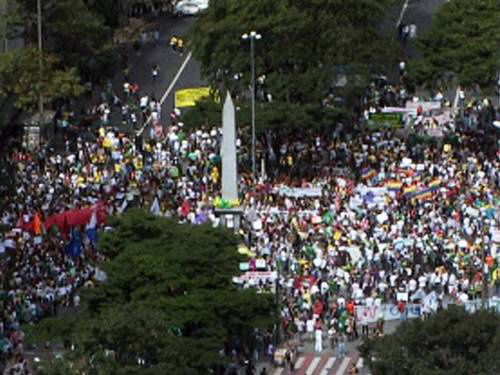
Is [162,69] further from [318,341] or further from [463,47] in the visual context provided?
[318,341]

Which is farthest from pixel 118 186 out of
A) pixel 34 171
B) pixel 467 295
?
pixel 467 295

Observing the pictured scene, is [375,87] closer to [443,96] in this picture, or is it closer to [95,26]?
[443,96]

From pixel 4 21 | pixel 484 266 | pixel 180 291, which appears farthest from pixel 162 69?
pixel 180 291

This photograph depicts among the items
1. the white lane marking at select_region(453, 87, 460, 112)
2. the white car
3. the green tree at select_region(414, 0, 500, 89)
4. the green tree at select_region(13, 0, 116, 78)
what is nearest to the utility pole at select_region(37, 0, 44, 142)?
the green tree at select_region(13, 0, 116, 78)

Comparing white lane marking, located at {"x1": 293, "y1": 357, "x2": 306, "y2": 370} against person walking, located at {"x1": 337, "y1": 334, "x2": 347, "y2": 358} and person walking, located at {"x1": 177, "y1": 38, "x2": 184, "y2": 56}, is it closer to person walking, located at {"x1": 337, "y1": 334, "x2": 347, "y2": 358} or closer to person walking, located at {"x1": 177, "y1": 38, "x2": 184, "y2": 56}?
person walking, located at {"x1": 337, "y1": 334, "x2": 347, "y2": 358}

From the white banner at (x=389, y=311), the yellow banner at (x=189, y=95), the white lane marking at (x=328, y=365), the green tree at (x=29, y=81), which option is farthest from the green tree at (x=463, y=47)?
the white lane marking at (x=328, y=365)

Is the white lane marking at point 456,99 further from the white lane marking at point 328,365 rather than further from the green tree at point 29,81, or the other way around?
the white lane marking at point 328,365
